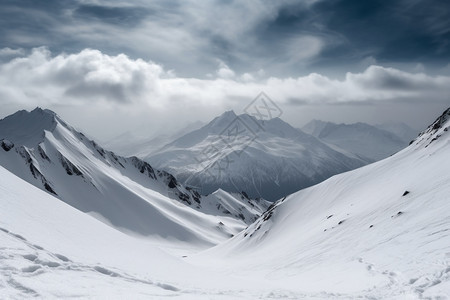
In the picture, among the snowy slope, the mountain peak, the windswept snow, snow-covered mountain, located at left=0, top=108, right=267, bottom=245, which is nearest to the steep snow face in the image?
the windswept snow

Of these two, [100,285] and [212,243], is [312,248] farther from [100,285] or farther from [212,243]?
[212,243]

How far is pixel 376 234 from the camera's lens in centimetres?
3198

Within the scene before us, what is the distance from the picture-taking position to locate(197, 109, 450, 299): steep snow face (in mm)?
17797

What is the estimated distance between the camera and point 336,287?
19312 mm

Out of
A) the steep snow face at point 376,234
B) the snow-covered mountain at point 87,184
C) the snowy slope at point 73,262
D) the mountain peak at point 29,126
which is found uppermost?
the mountain peak at point 29,126

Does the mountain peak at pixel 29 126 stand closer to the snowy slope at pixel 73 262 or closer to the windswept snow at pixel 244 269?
the windswept snow at pixel 244 269

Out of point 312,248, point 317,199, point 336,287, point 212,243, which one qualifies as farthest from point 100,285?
point 212,243

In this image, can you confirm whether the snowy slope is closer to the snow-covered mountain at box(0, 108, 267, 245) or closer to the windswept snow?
the windswept snow

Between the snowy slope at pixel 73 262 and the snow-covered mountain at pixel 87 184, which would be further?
the snow-covered mountain at pixel 87 184

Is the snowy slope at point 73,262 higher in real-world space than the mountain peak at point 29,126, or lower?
lower

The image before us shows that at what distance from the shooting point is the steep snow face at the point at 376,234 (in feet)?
58.4

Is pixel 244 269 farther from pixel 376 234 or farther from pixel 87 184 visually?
pixel 87 184

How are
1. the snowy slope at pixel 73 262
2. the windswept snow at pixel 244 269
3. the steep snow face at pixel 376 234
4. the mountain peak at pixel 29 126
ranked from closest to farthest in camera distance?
the snowy slope at pixel 73 262
the windswept snow at pixel 244 269
the steep snow face at pixel 376 234
the mountain peak at pixel 29 126

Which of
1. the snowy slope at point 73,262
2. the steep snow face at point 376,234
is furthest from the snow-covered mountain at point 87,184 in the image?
the snowy slope at point 73,262
